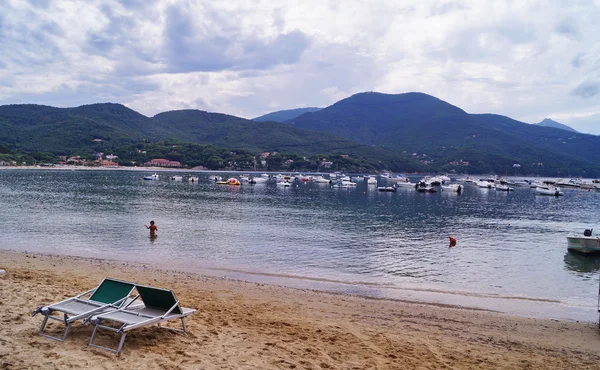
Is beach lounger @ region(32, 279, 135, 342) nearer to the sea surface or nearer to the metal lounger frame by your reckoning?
the metal lounger frame

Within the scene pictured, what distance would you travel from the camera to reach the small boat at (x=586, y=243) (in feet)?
92.5

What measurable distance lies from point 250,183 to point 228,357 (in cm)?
10387

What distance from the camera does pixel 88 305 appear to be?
8375 millimetres

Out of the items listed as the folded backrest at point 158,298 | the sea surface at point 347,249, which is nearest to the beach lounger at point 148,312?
the folded backrest at point 158,298

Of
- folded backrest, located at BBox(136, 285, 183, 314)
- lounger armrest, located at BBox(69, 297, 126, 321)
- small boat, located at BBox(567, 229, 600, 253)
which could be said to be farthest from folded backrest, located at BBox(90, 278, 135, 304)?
small boat, located at BBox(567, 229, 600, 253)

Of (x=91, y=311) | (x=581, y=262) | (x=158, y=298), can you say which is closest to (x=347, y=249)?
(x=581, y=262)

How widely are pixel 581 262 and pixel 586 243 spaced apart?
117 inches

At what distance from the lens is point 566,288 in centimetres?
1942

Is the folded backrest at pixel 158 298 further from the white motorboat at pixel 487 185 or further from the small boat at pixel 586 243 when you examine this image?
the white motorboat at pixel 487 185

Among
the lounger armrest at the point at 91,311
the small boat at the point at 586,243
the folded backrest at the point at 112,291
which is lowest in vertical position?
the small boat at the point at 586,243

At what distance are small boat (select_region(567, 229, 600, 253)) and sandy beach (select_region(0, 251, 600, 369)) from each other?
1772 centimetres

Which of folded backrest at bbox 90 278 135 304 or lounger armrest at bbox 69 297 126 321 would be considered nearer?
lounger armrest at bbox 69 297 126 321

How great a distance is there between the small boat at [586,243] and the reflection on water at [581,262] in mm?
354

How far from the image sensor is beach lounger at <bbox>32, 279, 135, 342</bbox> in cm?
785
